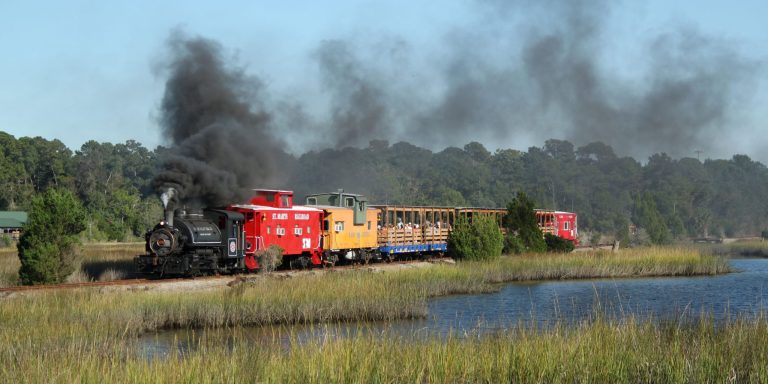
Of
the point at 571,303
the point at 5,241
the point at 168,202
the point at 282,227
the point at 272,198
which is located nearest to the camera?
the point at 571,303

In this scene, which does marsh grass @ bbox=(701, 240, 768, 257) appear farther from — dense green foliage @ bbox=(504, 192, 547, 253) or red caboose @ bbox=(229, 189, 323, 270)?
red caboose @ bbox=(229, 189, 323, 270)

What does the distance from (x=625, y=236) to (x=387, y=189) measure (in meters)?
36.5

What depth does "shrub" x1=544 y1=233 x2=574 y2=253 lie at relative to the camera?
53.9 metres

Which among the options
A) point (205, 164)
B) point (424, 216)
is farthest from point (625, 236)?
point (205, 164)

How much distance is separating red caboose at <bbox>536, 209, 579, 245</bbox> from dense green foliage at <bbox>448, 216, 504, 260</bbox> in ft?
44.2

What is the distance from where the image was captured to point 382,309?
23469 millimetres

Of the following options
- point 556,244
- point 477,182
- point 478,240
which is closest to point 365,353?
point 478,240

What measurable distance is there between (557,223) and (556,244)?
8.27 metres

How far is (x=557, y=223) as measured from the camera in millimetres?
62062

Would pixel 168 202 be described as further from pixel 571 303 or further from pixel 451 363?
pixel 451 363

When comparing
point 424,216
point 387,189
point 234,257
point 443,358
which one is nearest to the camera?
point 443,358

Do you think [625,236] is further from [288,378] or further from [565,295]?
[288,378]

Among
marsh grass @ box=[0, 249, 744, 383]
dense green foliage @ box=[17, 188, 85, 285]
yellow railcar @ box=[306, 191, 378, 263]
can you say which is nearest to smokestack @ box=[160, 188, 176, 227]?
dense green foliage @ box=[17, 188, 85, 285]

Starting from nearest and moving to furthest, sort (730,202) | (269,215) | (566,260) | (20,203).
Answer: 1. (269,215)
2. (566,260)
3. (20,203)
4. (730,202)
